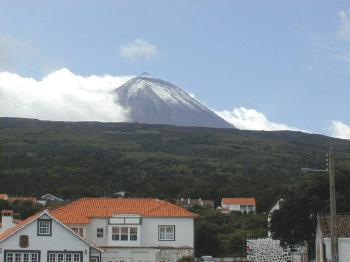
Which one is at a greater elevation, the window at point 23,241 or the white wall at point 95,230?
the white wall at point 95,230

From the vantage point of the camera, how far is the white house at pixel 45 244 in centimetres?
4928

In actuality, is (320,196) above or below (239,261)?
above

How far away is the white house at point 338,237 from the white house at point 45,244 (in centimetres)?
1508

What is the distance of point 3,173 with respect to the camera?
151000mm

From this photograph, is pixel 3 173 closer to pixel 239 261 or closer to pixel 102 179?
pixel 102 179

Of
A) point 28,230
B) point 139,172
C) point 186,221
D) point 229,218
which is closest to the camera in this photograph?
point 28,230

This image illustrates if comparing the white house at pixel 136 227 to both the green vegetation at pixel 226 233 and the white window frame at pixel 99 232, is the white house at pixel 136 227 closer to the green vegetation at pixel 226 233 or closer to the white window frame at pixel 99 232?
the white window frame at pixel 99 232

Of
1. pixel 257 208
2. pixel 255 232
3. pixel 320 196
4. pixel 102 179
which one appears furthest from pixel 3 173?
pixel 320 196

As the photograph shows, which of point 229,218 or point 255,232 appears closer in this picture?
point 255,232

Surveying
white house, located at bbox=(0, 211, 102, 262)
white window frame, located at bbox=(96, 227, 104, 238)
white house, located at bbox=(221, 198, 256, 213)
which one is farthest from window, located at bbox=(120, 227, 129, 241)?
white house, located at bbox=(221, 198, 256, 213)

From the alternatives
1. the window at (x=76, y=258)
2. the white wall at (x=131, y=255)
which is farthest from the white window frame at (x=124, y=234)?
the window at (x=76, y=258)

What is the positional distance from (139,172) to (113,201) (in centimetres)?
11117

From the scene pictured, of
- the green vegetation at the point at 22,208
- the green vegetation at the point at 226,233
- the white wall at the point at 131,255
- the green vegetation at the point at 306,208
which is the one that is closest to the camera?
the white wall at the point at 131,255

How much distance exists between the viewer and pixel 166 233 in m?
54.7
